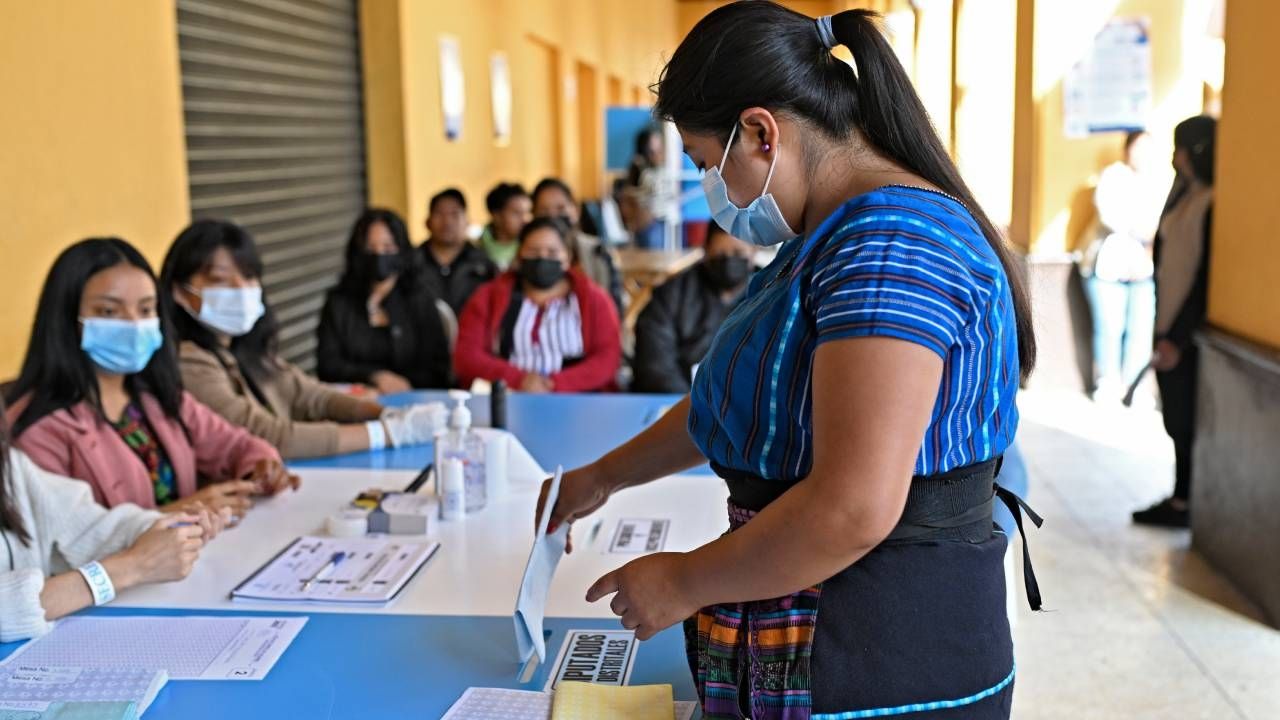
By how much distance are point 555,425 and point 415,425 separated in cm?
42

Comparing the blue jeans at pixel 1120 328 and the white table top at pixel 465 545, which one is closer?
the white table top at pixel 465 545

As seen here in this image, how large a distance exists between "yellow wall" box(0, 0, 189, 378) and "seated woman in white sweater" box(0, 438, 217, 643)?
1.72 m

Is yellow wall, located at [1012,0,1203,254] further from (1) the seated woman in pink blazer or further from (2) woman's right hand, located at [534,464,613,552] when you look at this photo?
(2) woman's right hand, located at [534,464,613,552]

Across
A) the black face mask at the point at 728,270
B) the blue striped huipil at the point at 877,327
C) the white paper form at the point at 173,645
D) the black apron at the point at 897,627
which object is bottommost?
the white paper form at the point at 173,645

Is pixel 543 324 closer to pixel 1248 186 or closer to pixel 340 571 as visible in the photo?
pixel 1248 186

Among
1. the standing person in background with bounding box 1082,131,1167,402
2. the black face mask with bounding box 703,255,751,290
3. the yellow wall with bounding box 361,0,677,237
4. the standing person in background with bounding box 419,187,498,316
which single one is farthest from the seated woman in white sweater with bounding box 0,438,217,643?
the standing person in background with bounding box 1082,131,1167,402

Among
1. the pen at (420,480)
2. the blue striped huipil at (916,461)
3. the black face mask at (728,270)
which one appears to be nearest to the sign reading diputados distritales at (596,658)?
the blue striped huipil at (916,461)

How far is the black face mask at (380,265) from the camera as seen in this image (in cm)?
456

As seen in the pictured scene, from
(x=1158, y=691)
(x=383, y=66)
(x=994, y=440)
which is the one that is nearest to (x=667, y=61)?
(x=994, y=440)

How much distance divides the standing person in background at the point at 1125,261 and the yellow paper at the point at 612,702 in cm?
602

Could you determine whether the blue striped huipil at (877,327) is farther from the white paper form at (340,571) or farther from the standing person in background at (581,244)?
the standing person in background at (581,244)

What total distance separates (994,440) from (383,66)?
A: 21.3ft

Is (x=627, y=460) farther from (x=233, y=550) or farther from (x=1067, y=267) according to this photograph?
(x=1067, y=267)

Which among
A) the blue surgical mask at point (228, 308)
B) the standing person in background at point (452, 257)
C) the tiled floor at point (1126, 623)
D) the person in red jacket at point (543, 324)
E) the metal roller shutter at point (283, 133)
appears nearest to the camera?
the blue surgical mask at point (228, 308)
